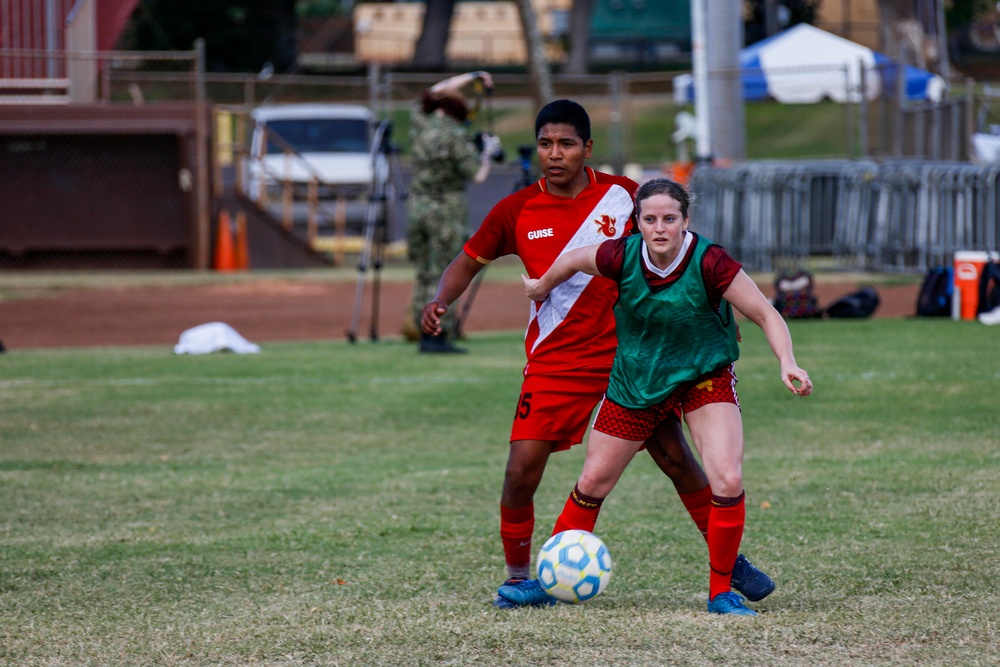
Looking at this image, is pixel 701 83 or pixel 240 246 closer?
pixel 240 246

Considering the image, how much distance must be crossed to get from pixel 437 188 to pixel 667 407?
27.5 feet

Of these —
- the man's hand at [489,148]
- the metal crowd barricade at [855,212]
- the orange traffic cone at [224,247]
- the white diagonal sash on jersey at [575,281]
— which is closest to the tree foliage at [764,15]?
the metal crowd barricade at [855,212]

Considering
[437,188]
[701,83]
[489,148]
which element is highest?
[701,83]

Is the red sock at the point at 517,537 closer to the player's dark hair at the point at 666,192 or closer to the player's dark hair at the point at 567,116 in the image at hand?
the player's dark hair at the point at 666,192

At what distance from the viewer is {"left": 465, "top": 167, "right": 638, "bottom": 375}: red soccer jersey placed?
5195mm

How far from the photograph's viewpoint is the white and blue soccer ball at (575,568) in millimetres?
4801

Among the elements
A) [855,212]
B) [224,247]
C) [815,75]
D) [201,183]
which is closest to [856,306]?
[855,212]

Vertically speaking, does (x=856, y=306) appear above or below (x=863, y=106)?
below

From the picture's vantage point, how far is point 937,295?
1475 cm

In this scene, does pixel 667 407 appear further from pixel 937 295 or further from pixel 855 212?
pixel 855 212

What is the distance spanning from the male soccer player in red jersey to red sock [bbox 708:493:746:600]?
0.36 meters

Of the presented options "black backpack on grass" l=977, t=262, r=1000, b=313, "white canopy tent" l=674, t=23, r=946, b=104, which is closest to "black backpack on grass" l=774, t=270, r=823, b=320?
"black backpack on grass" l=977, t=262, r=1000, b=313

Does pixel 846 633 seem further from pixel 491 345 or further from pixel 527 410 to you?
pixel 491 345

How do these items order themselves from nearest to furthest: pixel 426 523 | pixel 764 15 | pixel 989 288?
pixel 426 523
pixel 989 288
pixel 764 15
